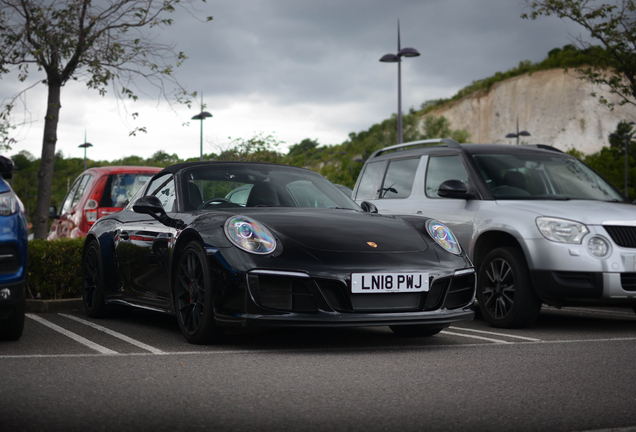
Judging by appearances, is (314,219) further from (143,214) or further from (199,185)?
(143,214)

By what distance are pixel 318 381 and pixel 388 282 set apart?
1.17 m

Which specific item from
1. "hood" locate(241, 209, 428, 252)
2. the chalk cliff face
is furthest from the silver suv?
the chalk cliff face

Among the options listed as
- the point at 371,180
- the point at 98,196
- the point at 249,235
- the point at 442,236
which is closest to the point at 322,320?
the point at 249,235

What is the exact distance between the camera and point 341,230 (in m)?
5.75

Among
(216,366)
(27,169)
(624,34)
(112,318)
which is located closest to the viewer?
(216,366)

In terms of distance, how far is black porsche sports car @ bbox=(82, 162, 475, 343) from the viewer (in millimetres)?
5266

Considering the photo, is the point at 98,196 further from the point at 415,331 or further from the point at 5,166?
the point at 415,331

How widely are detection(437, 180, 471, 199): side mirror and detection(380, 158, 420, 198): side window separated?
1.16 meters

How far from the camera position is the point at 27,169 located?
284 feet

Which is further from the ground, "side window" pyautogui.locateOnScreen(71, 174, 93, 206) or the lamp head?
the lamp head

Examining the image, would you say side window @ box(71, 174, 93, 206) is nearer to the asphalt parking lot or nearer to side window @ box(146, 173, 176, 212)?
Result: side window @ box(146, 173, 176, 212)

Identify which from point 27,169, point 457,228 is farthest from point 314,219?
point 27,169

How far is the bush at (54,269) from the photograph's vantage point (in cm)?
879

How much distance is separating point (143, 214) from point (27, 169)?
85105mm
